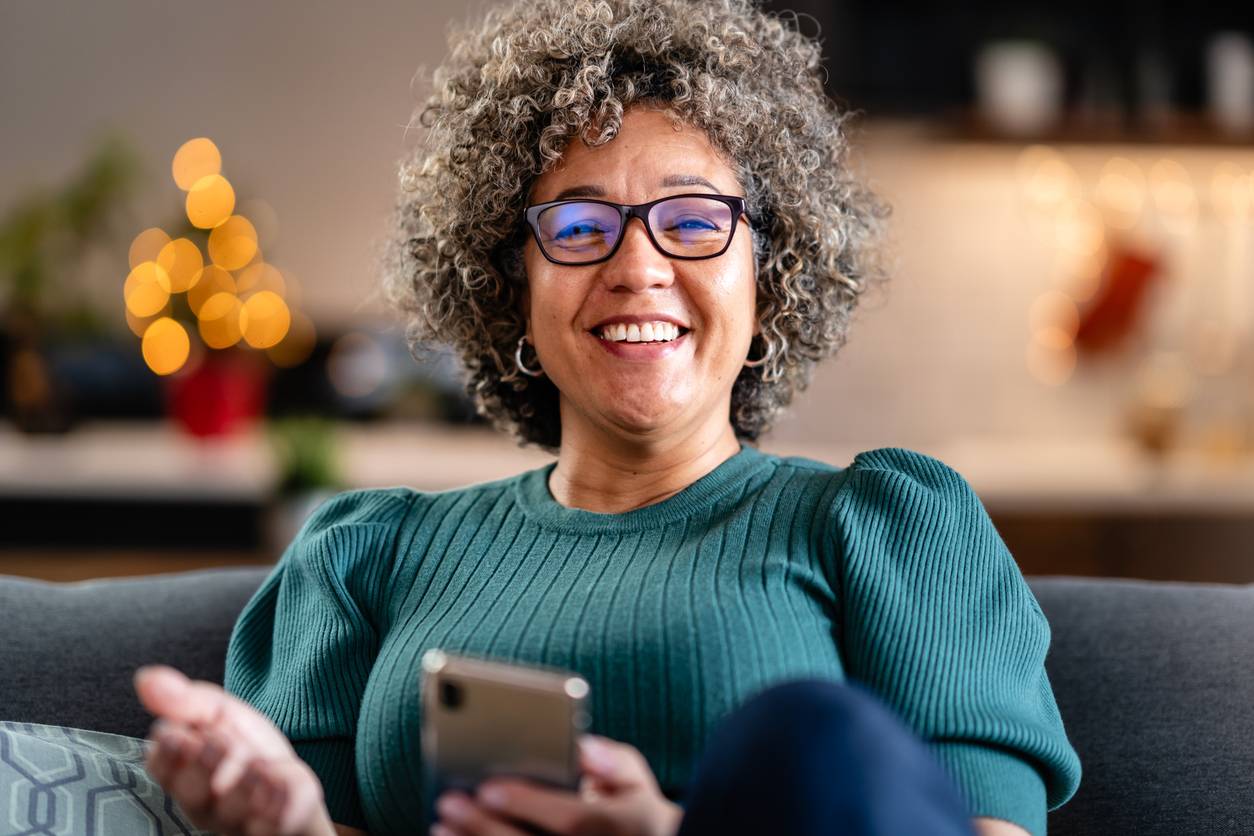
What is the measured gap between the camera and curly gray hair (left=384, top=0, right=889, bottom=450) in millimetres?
1262

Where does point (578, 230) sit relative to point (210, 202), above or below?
below

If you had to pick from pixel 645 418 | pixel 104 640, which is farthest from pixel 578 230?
pixel 104 640

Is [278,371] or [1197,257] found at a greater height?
[1197,257]

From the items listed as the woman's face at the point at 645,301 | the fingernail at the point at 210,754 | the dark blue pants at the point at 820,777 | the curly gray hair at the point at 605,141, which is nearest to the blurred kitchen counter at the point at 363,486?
the curly gray hair at the point at 605,141

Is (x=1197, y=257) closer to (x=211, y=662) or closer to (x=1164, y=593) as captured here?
(x=1164, y=593)

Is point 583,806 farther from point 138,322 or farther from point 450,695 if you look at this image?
point 138,322

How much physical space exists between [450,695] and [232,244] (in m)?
3.08

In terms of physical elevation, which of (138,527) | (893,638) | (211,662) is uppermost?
(893,638)

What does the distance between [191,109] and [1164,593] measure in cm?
356

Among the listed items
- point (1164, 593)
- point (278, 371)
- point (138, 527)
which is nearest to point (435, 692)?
point (1164, 593)

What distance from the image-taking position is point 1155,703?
1346 millimetres

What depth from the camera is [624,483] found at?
4.19ft

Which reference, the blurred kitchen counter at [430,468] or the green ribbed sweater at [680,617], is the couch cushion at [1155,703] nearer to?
the green ribbed sweater at [680,617]

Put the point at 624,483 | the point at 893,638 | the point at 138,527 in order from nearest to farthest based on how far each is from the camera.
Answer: the point at 893,638
the point at 624,483
the point at 138,527
